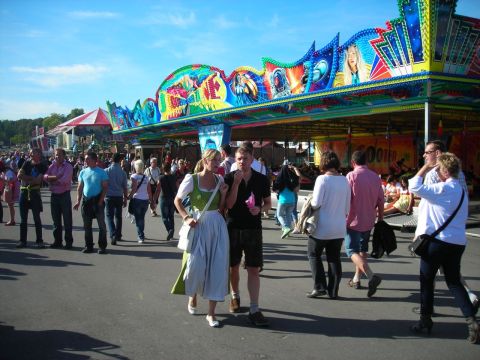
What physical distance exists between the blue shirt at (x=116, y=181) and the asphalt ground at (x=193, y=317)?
1.75 m

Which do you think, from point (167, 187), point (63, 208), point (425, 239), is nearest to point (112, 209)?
point (63, 208)

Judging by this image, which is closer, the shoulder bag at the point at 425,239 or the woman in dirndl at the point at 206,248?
the shoulder bag at the point at 425,239

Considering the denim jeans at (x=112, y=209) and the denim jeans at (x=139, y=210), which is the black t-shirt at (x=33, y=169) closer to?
the denim jeans at (x=112, y=209)

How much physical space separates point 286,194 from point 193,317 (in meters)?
4.97

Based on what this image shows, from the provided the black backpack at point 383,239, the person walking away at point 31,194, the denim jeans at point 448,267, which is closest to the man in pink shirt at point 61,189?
the person walking away at point 31,194

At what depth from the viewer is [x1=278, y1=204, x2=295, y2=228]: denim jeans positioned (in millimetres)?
9180

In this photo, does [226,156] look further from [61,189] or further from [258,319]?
[258,319]

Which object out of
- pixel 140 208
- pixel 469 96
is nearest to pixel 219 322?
pixel 140 208

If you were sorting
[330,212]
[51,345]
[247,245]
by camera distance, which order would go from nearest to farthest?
1. [51,345]
2. [247,245]
3. [330,212]

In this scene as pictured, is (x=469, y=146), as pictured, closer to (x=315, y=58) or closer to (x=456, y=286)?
(x=315, y=58)

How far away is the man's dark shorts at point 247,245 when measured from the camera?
174 inches

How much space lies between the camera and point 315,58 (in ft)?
40.5

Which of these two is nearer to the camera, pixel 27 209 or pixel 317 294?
pixel 317 294

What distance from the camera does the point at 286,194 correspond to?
360 inches
